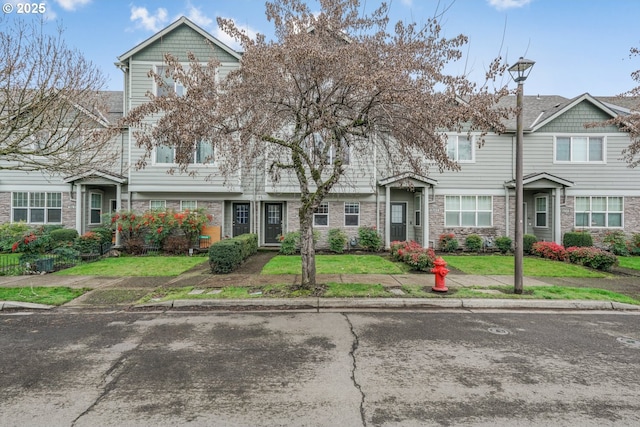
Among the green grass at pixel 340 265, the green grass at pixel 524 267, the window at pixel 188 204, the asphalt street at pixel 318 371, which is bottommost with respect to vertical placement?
the asphalt street at pixel 318 371

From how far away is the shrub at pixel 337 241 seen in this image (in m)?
16.1

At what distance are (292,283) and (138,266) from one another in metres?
6.85

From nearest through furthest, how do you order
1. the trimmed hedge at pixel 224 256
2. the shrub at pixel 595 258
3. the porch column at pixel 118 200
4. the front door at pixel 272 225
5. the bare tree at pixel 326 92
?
the bare tree at pixel 326 92, the trimmed hedge at pixel 224 256, the shrub at pixel 595 258, the porch column at pixel 118 200, the front door at pixel 272 225

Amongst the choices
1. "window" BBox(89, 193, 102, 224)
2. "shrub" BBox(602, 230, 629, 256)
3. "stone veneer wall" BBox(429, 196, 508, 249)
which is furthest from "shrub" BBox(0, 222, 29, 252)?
"shrub" BBox(602, 230, 629, 256)

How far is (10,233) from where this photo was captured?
49.8ft

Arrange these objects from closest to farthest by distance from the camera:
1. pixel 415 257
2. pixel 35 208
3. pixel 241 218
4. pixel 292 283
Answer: pixel 292 283, pixel 415 257, pixel 35 208, pixel 241 218

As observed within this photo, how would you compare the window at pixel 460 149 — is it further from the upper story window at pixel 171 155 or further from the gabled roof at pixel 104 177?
the gabled roof at pixel 104 177

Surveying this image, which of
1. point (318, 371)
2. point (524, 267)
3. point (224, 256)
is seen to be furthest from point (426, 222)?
point (318, 371)

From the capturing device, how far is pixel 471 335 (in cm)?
572

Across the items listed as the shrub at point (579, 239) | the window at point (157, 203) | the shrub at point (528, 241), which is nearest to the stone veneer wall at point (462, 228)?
the shrub at point (528, 241)

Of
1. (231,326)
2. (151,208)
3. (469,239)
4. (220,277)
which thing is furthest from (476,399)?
(151,208)

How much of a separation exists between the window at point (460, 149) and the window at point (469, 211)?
2.05 metres

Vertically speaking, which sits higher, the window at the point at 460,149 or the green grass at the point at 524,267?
the window at the point at 460,149

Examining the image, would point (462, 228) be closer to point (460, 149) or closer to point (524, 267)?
point (460, 149)
